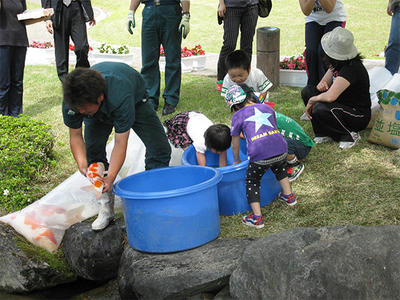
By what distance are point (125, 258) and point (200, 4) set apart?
16.3 meters

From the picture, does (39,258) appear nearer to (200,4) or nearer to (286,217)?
(286,217)

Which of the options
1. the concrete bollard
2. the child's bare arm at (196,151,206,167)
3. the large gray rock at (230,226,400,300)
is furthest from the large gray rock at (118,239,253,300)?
the concrete bollard

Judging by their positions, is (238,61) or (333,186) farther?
(238,61)

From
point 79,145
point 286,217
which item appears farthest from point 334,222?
point 79,145

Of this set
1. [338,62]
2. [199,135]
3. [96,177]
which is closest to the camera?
[96,177]

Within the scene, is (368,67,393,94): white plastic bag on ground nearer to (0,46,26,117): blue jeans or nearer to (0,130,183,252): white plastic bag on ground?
(0,130,183,252): white plastic bag on ground

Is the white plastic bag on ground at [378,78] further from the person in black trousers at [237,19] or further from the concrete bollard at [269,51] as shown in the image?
the concrete bollard at [269,51]

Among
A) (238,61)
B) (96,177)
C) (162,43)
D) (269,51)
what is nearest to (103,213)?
(96,177)

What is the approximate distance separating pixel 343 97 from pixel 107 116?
2224 millimetres

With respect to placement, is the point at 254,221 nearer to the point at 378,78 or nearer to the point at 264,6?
the point at 378,78

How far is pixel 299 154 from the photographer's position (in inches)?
168

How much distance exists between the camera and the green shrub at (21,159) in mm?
4316

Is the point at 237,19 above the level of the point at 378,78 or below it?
above

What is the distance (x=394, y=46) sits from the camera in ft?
18.7
